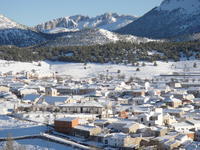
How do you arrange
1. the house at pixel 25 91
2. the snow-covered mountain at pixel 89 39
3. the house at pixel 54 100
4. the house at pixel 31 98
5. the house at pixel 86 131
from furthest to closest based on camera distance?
the snow-covered mountain at pixel 89 39 → the house at pixel 25 91 → the house at pixel 31 98 → the house at pixel 54 100 → the house at pixel 86 131

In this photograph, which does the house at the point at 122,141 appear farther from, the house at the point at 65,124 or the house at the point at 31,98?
the house at the point at 31,98

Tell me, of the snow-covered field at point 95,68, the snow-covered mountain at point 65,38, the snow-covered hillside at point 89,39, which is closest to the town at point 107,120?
the snow-covered field at point 95,68

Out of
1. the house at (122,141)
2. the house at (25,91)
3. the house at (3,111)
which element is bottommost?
the house at (122,141)

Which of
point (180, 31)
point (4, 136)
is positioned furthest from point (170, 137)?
point (180, 31)

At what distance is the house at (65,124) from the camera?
103 feet

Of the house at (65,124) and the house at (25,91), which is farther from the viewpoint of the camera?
the house at (25,91)

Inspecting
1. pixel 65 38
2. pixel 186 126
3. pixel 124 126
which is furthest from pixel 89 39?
pixel 124 126

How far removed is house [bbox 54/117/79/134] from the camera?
103ft

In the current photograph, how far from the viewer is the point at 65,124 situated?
31547mm

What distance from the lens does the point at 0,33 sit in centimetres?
17162

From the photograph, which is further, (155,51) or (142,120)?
(155,51)

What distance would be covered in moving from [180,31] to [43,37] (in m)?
55.0

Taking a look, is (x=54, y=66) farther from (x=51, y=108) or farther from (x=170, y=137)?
(x=170, y=137)

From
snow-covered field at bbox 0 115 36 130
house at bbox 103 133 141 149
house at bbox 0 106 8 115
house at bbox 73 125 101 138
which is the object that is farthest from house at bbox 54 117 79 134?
house at bbox 0 106 8 115
